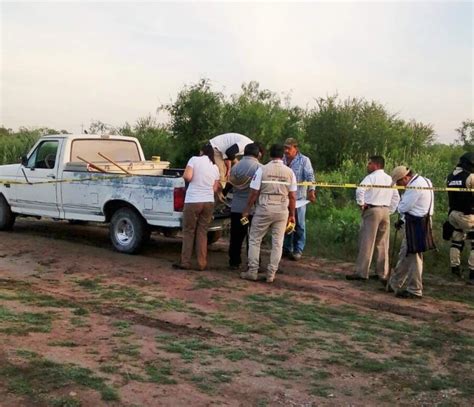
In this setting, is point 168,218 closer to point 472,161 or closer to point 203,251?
point 203,251

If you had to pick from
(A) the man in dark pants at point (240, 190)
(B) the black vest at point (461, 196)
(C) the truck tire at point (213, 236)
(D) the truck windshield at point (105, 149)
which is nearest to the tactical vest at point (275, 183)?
(A) the man in dark pants at point (240, 190)

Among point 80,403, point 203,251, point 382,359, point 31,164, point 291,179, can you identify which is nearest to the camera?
point 80,403

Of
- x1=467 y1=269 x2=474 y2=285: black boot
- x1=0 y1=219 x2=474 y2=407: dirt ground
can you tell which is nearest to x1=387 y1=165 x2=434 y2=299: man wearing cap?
x1=0 y1=219 x2=474 y2=407: dirt ground

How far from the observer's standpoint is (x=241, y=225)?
882cm

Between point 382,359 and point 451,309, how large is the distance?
2314mm

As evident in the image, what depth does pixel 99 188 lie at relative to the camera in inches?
384

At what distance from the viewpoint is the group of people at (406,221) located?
7.41m

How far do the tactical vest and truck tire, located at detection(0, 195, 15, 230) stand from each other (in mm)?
5990

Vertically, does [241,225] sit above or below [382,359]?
above

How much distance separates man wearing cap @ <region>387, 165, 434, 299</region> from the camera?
742 cm

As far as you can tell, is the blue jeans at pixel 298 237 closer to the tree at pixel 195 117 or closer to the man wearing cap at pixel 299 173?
the man wearing cap at pixel 299 173

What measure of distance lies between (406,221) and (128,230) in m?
4.46

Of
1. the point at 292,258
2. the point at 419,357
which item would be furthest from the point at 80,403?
the point at 292,258

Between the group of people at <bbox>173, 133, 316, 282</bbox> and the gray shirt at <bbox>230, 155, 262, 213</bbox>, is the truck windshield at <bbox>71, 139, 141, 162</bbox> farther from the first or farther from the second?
the gray shirt at <bbox>230, 155, 262, 213</bbox>
